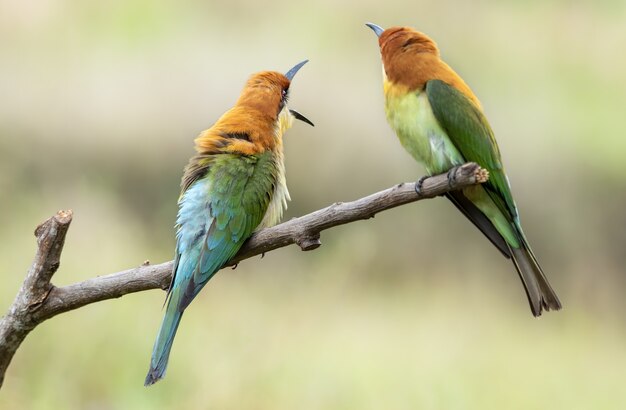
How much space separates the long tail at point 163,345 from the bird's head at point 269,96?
60 cm

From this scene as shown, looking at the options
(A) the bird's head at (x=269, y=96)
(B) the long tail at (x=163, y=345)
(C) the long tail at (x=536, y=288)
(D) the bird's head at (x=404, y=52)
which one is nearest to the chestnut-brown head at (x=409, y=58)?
(D) the bird's head at (x=404, y=52)

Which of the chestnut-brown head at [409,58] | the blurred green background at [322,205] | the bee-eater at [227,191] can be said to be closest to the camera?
the bee-eater at [227,191]

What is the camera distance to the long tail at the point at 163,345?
189 cm

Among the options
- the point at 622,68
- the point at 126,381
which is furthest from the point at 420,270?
the point at 622,68

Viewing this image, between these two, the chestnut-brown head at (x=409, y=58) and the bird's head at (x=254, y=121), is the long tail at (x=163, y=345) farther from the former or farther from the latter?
the chestnut-brown head at (x=409, y=58)

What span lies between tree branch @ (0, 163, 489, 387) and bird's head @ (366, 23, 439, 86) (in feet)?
1.08

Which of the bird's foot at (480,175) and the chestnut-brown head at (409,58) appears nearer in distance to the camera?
the bird's foot at (480,175)

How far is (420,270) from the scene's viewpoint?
14.9 feet

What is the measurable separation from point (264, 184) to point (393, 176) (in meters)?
2.42

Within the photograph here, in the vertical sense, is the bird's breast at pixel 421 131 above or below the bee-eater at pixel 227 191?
above

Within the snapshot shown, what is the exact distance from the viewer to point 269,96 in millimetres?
2391

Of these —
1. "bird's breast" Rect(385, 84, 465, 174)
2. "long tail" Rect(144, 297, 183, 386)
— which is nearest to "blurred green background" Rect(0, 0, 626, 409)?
"long tail" Rect(144, 297, 183, 386)

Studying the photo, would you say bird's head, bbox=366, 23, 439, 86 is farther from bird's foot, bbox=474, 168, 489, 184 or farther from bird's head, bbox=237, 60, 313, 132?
bird's foot, bbox=474, 168, 489, 184

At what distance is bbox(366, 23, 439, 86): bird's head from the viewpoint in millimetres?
2117
